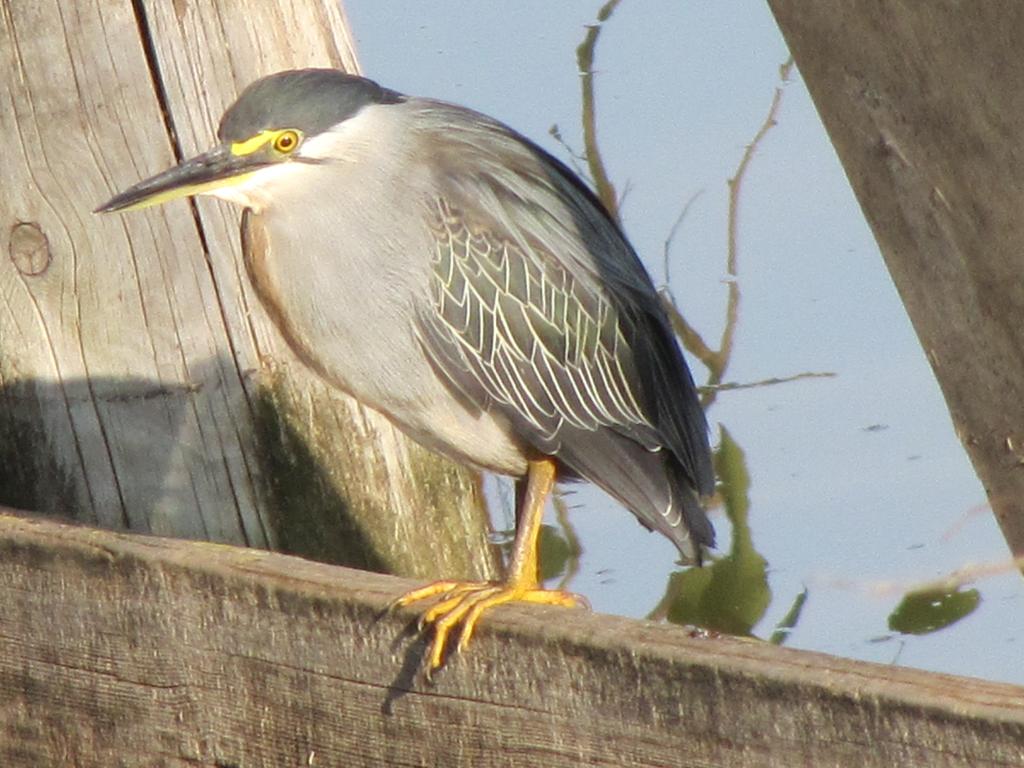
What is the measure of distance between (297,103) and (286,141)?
14 cm

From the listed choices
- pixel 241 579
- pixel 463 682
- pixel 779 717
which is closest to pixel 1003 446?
pixel 779 717

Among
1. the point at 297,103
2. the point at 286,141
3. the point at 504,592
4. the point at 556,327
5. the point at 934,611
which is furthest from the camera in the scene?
the point at 934,611

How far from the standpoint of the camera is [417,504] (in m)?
3.08

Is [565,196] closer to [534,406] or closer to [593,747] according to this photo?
[534,406]

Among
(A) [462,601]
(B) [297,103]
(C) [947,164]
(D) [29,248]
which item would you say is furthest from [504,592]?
(C) [947,164]

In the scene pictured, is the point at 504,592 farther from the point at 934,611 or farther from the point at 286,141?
the point at 934,611

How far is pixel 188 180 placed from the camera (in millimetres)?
2719

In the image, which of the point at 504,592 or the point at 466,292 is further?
the point at 466,292

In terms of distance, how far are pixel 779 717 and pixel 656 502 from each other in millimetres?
1598

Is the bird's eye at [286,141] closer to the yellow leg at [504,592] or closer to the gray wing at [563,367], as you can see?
the gray wing at [563,367]

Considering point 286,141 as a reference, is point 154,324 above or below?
below

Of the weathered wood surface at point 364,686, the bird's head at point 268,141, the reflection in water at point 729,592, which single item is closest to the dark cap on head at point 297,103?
the bird's head at point 268,141

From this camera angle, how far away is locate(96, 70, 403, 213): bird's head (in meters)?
2.72

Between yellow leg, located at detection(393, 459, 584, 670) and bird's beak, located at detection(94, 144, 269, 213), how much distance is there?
0.76 meters
